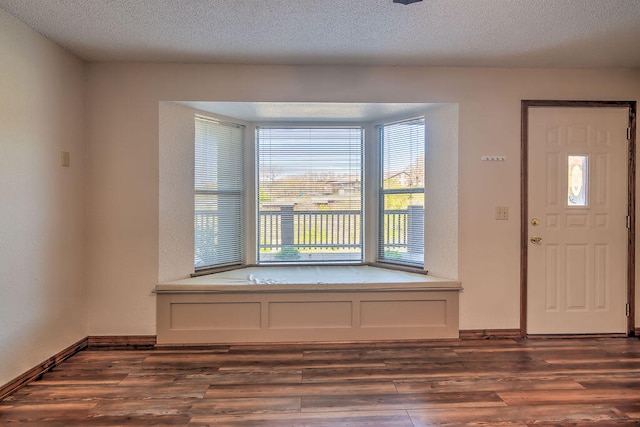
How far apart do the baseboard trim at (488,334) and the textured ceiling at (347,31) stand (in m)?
2.25

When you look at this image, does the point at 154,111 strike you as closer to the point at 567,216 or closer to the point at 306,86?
the point at 306,86

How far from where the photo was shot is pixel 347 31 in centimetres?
242

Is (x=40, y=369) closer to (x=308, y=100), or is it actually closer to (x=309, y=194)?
(x=309, y=194)

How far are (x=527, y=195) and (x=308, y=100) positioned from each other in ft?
6.68

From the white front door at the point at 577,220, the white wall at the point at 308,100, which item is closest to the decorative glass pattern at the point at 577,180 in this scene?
the white front door at the point at 577,220

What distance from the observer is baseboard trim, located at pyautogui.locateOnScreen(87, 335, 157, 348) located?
115 inches

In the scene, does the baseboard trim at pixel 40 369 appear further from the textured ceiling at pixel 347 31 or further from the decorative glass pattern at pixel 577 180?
the decorative glass pattern at pixel 577 180

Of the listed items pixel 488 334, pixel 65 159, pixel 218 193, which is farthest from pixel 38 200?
pixel 488 334

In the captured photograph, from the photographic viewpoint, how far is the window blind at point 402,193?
134 inches

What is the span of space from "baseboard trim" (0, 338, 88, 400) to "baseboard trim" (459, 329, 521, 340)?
3.11 m

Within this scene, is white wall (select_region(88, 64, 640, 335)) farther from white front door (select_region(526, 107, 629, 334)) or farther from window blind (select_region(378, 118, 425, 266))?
→ window blind (select_region(378, 118, 425, 266))

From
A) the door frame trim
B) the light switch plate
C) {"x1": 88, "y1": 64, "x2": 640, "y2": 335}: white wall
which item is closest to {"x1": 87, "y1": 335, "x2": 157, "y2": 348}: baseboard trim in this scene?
{"x1": 88, "y1": 64, "x2": 640, "y2": 335}: white wall

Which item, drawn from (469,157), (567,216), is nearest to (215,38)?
(469,157)

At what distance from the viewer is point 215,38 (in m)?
2.53
